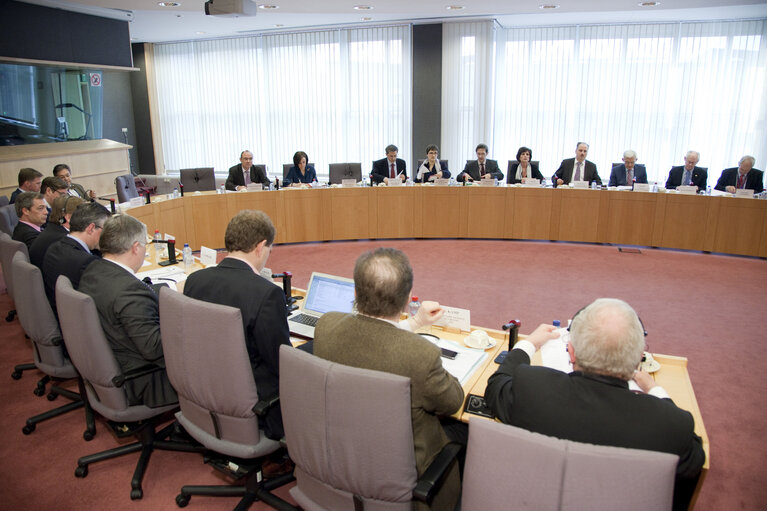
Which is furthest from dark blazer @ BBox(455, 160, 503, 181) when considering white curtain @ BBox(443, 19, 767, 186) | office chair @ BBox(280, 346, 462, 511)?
office chair @ BBox(280, 346, 462, 511)

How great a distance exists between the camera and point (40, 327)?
3.07 metres

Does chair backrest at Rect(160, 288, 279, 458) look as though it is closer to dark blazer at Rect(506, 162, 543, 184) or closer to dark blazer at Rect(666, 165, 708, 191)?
dark blazer at Rect(506, 162, 543, 184)

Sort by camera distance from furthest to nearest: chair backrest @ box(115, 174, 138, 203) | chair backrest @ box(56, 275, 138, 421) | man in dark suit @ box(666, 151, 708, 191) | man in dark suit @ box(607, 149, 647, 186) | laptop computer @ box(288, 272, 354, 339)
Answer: chair backrest @ box(115, 174, 138, 203)
man in dark suit @ box(607, 149, 647, 186)
man in dark suit @ box(666, 151, 708, 191)
laptop computer @ box(288, 272, 354, 339)
chair backrest @ box(56, 275, 138, 421)

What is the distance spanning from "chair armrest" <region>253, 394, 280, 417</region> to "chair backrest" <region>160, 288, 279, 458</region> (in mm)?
23

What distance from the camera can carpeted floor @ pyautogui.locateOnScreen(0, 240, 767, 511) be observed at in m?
2.76

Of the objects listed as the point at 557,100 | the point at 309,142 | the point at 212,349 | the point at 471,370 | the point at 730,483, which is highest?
the point at 557,100

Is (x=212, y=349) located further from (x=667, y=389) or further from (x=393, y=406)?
(x=667, y=389)

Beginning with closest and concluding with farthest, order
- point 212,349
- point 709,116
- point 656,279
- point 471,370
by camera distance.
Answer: point 212,349, point 471,370, point 656,279, point 709,116

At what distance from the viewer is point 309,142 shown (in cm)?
1109

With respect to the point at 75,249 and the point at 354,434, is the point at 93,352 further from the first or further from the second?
the point at 354,434

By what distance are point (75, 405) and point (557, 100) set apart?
352 inches

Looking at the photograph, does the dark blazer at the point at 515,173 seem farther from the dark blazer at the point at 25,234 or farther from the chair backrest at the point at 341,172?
the dark blazer at the point at 25,234

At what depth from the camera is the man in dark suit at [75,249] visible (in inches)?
128

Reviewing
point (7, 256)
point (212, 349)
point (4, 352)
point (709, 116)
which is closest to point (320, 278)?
point (212, 349)
